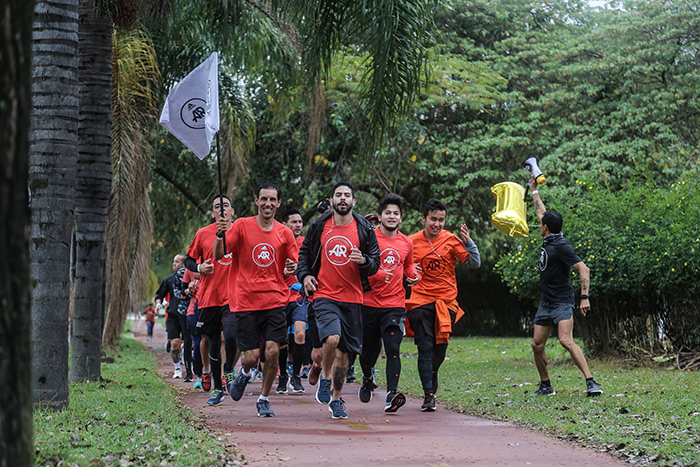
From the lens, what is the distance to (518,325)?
32.4 metres

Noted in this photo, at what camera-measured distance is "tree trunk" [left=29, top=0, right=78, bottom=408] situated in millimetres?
8062

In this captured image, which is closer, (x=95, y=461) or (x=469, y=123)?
(x=95, y=461)

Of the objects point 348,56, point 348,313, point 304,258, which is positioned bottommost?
point 348,313

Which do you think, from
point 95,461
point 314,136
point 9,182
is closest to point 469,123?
point 314,136

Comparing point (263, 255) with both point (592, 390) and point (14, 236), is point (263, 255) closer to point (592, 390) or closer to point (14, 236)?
point (592, 390)

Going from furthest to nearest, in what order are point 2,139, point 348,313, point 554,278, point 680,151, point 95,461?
1. point 680,151
2. point 554,278
3. point 348,313
4. point 95,461
5. point 2,139

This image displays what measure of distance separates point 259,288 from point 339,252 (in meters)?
0.83

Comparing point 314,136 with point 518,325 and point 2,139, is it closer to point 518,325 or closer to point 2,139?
point 2,139

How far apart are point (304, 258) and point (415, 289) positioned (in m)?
1.58

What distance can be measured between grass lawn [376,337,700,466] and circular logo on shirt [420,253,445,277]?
1.44 m

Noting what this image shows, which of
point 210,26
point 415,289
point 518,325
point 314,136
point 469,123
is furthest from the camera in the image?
point 518,325

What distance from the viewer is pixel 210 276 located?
33.2 ft

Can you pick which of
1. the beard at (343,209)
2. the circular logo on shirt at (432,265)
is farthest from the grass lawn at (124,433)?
the circular logo on shirt at (432,265)

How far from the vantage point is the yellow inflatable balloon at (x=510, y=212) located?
34.7 feet
